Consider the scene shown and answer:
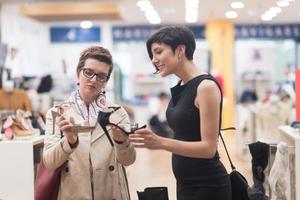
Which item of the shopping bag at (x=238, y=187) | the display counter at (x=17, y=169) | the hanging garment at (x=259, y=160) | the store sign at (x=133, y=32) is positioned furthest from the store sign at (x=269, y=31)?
the shopping bag at (x=238, y=187)

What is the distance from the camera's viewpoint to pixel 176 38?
6.54 ft

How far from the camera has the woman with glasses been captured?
6.95 ft

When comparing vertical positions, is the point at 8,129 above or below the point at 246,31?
below

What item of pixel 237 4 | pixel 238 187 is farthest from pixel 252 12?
pixel 238 187

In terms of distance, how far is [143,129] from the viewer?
1811mm

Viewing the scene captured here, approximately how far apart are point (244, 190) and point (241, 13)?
10.1 metres

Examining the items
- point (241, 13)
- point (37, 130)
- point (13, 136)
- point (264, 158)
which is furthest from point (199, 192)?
point (241, 13)

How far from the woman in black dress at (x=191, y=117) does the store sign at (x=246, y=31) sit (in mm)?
13209

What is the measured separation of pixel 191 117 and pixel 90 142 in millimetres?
468

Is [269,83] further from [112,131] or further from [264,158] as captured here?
[112,131]

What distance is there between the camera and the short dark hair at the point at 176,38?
6.54ft

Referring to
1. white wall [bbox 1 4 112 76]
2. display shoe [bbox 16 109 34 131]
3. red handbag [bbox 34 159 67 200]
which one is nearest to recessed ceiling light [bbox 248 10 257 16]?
white wall [bbox 1 4 112 76]

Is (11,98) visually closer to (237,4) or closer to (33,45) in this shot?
(237,4)

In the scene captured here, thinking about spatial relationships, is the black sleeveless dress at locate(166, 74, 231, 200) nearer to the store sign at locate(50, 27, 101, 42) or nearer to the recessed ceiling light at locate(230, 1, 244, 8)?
the recessed ceiling light at locate(230, 1, 244, 8)
